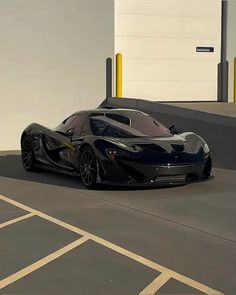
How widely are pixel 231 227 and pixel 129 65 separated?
10.8m

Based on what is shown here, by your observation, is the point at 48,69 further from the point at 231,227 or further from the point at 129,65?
the point at 231,227

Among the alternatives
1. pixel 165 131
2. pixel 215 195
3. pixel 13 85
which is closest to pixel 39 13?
pixel 13 85

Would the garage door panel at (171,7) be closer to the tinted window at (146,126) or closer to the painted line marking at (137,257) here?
the tinted window at (146,126)

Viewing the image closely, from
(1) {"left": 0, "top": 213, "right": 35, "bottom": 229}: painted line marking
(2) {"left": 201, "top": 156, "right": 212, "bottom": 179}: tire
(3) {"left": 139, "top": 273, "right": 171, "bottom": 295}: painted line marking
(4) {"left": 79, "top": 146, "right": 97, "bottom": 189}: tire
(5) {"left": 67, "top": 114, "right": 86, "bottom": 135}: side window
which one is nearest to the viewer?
(3) {"left": 139, "top": 273, "right": 171, "bottom": 295}: painted line marking

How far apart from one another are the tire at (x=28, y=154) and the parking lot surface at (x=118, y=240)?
5.41 ft

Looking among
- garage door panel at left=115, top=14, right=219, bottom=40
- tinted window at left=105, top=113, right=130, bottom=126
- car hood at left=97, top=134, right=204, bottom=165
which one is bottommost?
car hood at left=97, top=134, right=204, bottom=165

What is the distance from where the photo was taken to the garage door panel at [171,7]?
16484mm

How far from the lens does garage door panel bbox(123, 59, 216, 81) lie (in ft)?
54.7

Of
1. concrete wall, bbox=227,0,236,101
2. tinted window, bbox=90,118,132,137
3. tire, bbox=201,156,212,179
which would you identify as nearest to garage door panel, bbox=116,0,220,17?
concrete wall, bbox=227,0,236,101

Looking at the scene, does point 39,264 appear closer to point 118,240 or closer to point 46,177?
point 118,240

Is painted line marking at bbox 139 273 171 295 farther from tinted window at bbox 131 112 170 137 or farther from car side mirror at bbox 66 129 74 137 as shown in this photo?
car side mirror at bbox 66 129 74 137

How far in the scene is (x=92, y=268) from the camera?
4887 mm

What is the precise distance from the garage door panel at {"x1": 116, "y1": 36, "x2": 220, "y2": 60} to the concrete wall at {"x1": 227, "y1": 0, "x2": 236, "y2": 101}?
0.39m

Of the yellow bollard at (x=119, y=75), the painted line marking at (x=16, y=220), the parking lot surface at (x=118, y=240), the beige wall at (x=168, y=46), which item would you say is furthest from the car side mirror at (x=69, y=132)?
the beige wall at (x=168, y=46)
